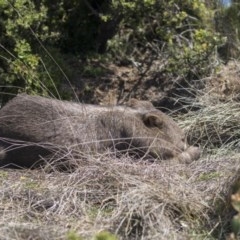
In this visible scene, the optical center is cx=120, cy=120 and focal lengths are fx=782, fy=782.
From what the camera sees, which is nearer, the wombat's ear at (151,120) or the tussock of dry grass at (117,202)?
the tussock of dry grass at (117,202)

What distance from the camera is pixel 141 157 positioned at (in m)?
8.73

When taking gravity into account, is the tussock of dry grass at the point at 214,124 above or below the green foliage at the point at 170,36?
below

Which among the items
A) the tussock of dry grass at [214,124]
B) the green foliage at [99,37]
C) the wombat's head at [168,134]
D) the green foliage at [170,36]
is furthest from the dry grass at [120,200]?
the green foliage at [170,36]

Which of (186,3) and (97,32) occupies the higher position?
(186,3)

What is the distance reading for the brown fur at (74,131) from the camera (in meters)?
8.84

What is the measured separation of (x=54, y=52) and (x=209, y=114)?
9.22 ft

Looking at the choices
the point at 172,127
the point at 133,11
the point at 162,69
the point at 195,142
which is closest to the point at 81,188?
the point at 172,127

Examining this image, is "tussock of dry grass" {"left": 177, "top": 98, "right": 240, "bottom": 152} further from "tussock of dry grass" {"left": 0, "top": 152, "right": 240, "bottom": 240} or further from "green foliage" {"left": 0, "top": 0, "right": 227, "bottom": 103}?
"tussock of dry grass" {"left": 0, "top": 152, "right": 240, "bottom": 240}

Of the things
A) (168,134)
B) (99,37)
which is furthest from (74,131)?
(99,37)

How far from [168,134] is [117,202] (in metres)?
2.48

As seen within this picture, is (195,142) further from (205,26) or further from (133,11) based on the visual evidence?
(205,26)

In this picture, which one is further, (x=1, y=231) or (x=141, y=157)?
(x=141, y=157)

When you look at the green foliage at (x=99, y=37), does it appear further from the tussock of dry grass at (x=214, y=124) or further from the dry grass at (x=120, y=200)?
the dry grass at (x=120, y=200)

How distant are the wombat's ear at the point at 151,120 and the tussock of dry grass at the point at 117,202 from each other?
1211 mm
